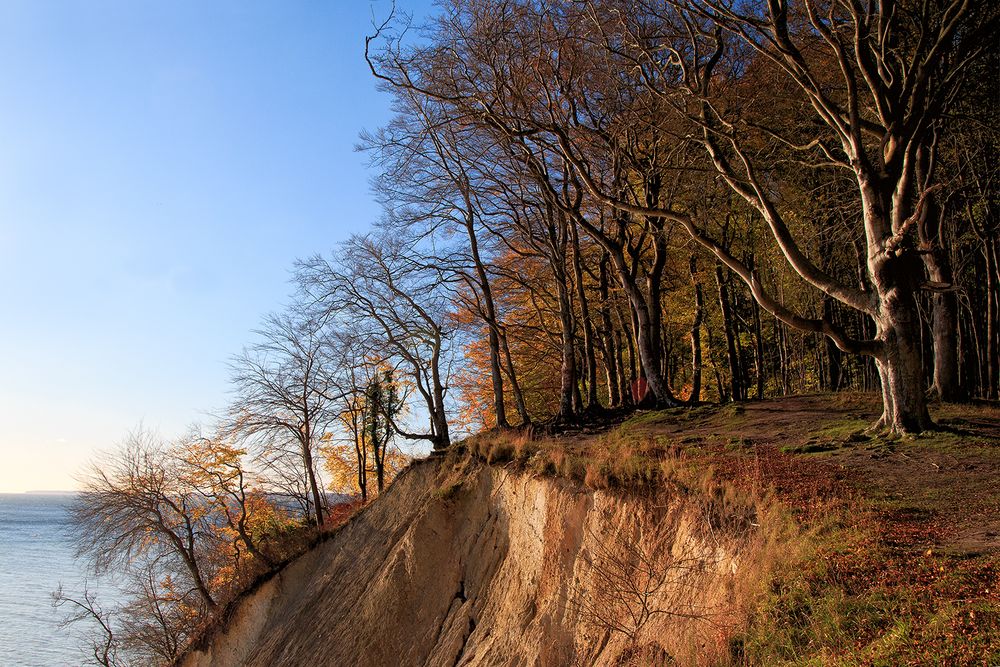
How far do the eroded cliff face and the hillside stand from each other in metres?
0.04

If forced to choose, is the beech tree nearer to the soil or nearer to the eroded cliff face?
the soil

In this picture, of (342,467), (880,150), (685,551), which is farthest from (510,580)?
(342,467)

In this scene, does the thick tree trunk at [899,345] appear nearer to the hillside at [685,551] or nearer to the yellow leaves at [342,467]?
the hillside at [685,551]

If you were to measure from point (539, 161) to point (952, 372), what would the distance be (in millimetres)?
12717

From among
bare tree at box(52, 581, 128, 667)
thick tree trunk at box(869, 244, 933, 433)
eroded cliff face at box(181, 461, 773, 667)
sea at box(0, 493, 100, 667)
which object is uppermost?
thick tree trunk at box(869, 244, 933, 433)

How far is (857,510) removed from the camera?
317 inches

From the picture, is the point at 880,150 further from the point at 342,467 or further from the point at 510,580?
the point at 342,467

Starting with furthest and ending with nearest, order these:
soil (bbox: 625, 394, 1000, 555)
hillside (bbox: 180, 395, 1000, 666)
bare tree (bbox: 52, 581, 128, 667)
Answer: bare tree (bbox: 52, 581, 128, 667)
soil (bbox: 625, 394, 1000, 555)
hillside (bbox: 180, 395, 1000, 666)

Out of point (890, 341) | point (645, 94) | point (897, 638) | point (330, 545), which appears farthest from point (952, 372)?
point (330, 545)

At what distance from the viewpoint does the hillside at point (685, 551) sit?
606cm

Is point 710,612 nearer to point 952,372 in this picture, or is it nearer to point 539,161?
point 952,372

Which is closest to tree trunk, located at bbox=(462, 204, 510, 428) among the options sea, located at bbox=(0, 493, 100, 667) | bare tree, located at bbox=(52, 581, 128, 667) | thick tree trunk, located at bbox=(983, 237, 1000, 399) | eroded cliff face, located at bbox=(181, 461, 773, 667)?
eroded cliff face, located at bbox=(181, 461, 773, 667)

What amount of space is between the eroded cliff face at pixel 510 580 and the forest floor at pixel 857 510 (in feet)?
1.84

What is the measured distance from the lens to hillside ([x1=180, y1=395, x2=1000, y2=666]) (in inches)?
239
